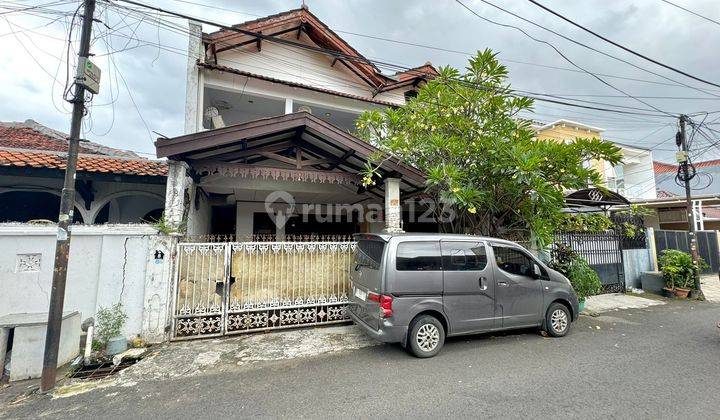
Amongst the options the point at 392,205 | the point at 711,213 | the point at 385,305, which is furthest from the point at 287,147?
the point at 711,213

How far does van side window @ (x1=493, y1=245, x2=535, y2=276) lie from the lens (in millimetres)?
5102

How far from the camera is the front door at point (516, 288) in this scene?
4957 mm

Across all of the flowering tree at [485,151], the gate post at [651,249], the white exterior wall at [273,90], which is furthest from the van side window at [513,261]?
the gate post at [651,249]

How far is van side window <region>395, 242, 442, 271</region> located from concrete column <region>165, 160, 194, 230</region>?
3.85 meters

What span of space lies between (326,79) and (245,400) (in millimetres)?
10026

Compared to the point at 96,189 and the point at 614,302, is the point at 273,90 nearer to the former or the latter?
the point at 96,189

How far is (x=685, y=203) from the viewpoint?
1326 centimetres

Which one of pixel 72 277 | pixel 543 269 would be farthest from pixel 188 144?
pixel 543 269

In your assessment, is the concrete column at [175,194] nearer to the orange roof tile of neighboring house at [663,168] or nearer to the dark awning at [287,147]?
the dark awning at [287,147]

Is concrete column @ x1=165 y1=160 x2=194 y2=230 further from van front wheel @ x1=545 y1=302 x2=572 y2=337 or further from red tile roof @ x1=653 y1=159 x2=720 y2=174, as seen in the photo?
red tile roof @ x1=653 y1=159 x2=720 y2=174

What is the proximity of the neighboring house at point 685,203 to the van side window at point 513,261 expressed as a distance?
944cm

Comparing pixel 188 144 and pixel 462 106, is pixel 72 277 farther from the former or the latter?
pixel 462 106

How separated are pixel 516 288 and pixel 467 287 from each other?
999mm

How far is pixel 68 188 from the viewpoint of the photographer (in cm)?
381
